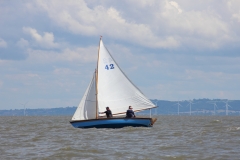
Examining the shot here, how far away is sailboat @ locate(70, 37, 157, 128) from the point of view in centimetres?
4672

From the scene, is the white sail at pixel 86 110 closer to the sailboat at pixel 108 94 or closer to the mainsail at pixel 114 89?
the sailboat at pixel 108 94

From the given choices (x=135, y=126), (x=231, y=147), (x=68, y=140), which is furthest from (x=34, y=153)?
(x=135, y=126)

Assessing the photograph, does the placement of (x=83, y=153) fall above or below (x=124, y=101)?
below

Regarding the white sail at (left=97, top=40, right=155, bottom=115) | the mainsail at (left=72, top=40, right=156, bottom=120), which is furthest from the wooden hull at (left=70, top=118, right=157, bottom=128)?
the white sail at (left=97, top=40, right=155, bottom=115)

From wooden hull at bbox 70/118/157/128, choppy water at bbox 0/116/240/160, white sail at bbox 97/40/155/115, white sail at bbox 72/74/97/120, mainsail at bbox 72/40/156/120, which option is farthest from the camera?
white sail at bbox 97/40/155/115

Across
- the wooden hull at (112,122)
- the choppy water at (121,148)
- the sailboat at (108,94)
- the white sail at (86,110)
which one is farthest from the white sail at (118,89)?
the choppy water at (121,148)

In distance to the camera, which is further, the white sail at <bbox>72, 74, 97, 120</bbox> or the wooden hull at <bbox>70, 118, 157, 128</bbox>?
the white sail at <bbox>72, 74, 97, 120</bbox>

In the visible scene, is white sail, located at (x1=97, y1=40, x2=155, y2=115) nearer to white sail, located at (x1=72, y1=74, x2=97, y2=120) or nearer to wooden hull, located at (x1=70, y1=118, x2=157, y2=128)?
white sail, located at (x1=72, y1=74, x2=97, y2=120)

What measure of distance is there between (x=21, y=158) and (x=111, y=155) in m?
4.50

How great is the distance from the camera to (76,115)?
46750 mm

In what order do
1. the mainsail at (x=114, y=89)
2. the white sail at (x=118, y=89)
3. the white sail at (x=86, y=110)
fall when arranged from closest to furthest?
1. the white sail at (x=86, y=110)
2. the mainsail at (x=114, y=89)
3. the white sail at (x=118, y=89)

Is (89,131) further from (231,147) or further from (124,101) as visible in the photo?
(231,147)

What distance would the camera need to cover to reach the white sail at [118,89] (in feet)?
156

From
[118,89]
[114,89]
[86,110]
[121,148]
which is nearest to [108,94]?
[114,89]
